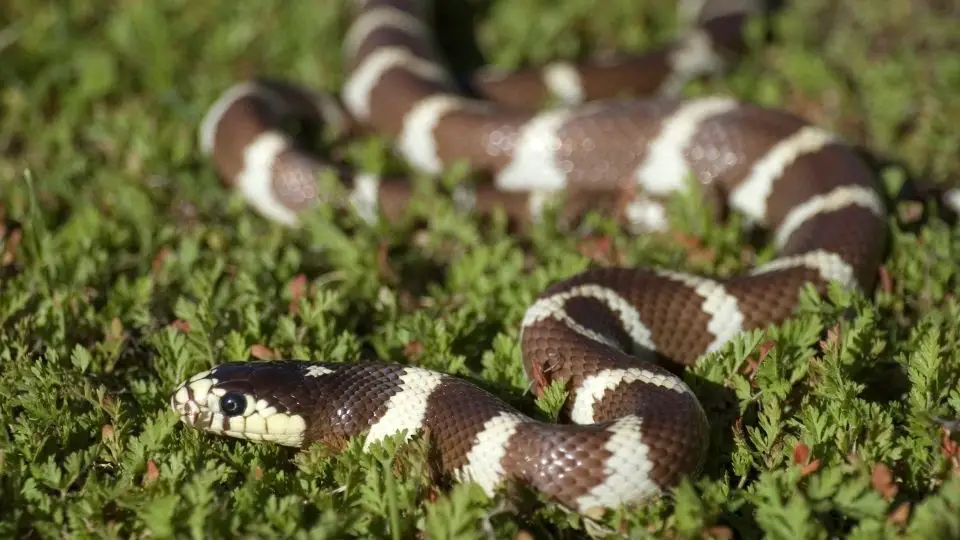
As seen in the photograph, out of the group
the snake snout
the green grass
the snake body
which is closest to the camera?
the green grass

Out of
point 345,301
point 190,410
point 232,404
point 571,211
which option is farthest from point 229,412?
point 571,211

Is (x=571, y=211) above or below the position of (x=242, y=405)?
above

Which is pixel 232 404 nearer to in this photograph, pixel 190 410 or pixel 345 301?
pixel 190 410

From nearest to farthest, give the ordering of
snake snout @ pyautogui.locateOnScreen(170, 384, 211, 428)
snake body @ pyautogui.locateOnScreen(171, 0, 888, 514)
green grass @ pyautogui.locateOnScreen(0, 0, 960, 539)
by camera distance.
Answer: green grass @ pyautogui.locateOnScreen(0, 0, 960, 539)
snake body @ pyautogui.locateOnScreen(171, 0, 888, 514)
snake snout @ pyautogui.locateOnScreen(170, 384, 211, 428)

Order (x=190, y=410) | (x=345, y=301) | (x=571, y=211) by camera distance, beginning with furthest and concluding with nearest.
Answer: (x=571, y=211) < (x=345, y=301) < (x=190, y=410)

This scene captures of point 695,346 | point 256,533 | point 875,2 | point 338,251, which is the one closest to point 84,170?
point 338,251

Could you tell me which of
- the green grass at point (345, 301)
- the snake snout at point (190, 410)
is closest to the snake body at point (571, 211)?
the snake snout at point (190, 410)

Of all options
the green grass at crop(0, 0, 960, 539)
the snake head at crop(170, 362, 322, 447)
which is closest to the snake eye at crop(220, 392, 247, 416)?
the snake head at crop(170, 362, 322, 447)

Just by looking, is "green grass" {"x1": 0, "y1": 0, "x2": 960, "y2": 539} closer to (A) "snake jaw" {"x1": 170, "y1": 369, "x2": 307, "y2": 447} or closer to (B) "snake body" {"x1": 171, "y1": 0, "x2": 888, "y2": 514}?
(A) "snake jaw" {"x1": 170, "y1": 369, "x2": 307, "y2": 447}

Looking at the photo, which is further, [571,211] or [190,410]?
[571,211]
